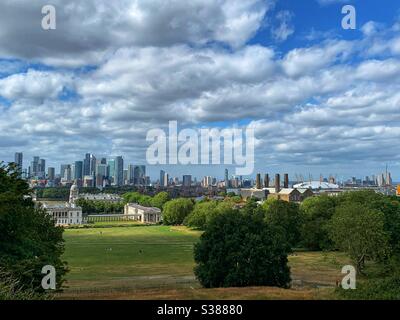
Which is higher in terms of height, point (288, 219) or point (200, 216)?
point (288, 219)

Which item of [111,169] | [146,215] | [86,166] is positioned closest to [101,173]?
[111,169]

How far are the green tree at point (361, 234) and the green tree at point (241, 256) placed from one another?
9.25 m

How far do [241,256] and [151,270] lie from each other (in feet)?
52.5

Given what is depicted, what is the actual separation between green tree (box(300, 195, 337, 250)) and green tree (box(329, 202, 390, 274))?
15030 millimetres

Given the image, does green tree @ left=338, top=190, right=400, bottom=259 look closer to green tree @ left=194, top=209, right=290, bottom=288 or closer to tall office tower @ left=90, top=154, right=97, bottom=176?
green tree @ left=194, top=209, right=290, bottom=288

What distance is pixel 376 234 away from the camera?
36.4 m

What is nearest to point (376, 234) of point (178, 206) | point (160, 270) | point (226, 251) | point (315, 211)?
point (226, 251)

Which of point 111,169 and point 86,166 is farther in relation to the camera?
point 111,169

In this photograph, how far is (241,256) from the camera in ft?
96.4

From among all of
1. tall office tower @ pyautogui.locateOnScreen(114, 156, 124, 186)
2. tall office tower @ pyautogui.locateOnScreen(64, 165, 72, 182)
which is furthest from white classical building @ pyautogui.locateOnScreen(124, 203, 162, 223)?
tall office tower @ pyautogui.locateOnScreen(64, 165, 72, 182)

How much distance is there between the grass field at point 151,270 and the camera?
2346cm

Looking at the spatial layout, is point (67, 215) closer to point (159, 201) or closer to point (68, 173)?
point (159, 201)

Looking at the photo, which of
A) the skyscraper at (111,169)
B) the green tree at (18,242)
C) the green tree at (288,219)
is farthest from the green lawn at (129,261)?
the skyscraper at (111,169)
